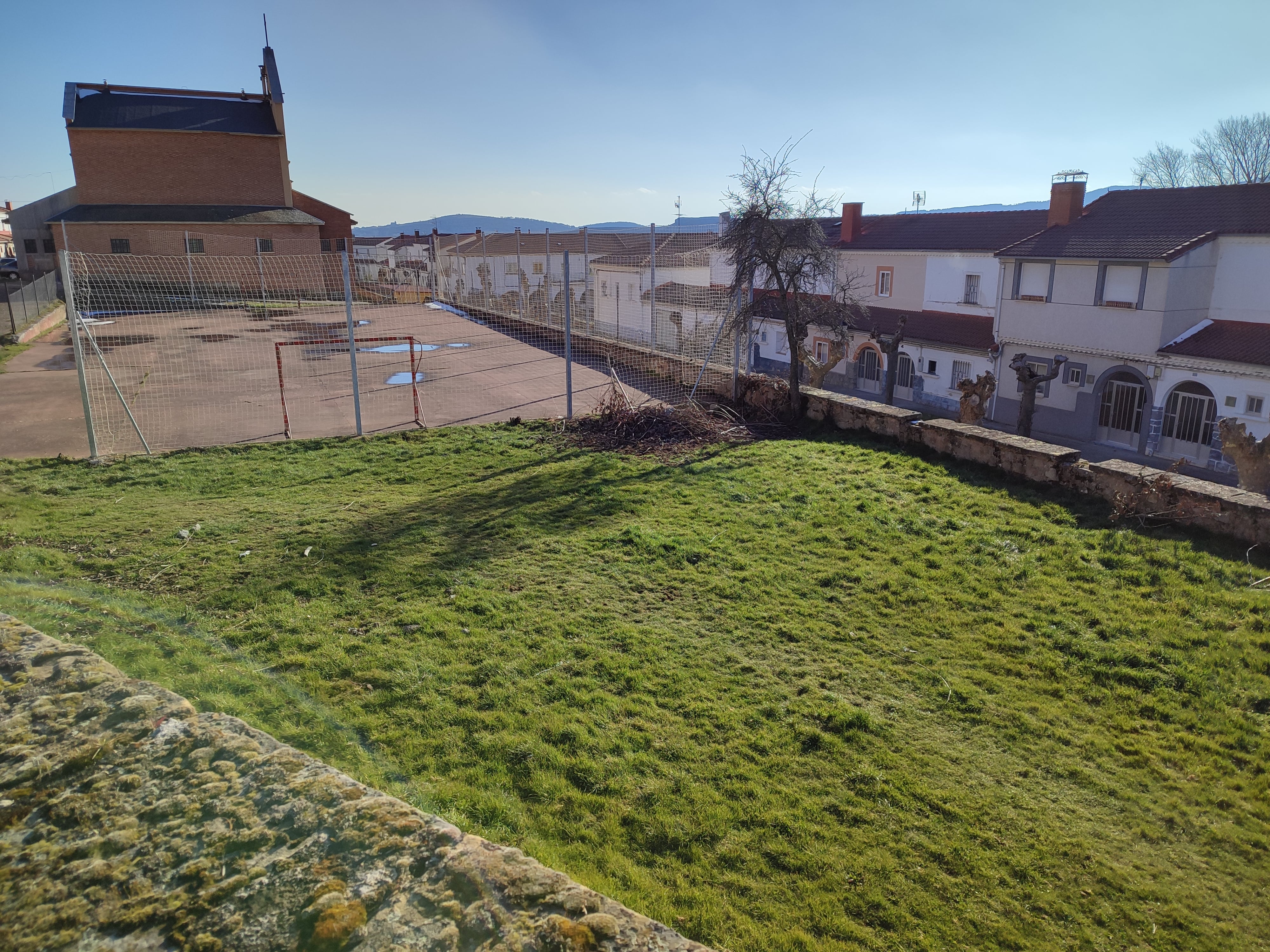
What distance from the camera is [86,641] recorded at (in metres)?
3.99

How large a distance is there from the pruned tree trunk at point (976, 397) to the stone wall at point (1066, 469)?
42.8 ft

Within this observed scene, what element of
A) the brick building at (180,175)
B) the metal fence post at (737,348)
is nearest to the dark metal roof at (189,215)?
the brick building at (180,175)

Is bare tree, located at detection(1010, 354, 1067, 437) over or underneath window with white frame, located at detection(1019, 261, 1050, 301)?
underneath

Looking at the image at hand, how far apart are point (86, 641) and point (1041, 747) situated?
195 inches

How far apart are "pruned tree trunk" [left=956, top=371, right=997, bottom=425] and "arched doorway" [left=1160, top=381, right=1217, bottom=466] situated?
16.2 ft

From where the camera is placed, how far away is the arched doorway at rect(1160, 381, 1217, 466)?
73.0 ft

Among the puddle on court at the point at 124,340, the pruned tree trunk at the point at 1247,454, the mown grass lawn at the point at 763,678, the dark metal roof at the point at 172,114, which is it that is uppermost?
the dark metal roof at the point at 172,114

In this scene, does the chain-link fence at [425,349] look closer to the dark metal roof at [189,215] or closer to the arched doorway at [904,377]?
the dark metal roof at [189,215]

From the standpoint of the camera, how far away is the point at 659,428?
10477 millimetres

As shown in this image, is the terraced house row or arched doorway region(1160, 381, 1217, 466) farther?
the terraced house row

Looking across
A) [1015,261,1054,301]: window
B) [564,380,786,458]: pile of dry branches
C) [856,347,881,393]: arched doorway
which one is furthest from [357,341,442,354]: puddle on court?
[856,347,881,393]: arched doorway

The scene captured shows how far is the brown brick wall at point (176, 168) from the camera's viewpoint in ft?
125

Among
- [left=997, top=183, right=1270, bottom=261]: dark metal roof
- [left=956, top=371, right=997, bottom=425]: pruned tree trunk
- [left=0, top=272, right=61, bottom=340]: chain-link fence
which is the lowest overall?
[left=956, top=371, right=997, bottom=425]: pruned tree trunk

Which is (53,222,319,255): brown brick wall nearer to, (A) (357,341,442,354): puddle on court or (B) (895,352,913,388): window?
(A) (357,341,442,354): puddle on court
